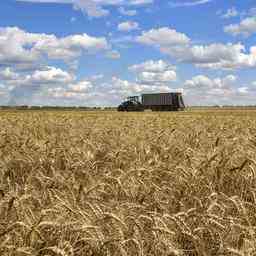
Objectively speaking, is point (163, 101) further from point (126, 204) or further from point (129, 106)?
point (126, 204)

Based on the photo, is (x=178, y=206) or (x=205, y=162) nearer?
(x=178, y=206)

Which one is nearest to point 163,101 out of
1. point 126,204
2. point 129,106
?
point 129,106

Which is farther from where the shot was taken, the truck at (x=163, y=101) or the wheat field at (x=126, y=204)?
the truck at (x=163, y=101)

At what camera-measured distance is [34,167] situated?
6.98m

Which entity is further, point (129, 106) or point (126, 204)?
point (129, 106)

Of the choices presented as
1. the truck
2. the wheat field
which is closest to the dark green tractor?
the truck

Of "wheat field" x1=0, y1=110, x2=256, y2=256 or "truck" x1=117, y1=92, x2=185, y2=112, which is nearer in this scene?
"wheat field" x1=0, y1=110, x2=256, y2=256

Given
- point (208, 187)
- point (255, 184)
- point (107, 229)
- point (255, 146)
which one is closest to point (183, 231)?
point (107, 229)

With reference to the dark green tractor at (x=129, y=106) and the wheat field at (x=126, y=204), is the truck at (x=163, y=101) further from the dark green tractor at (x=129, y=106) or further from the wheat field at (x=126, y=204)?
the wheat field at (x=126, y=204)

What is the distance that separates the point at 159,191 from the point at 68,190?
97 cm

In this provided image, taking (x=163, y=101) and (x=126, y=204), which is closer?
(x=126, y=204)

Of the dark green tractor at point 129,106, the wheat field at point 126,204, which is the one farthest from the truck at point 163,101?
the wheat field at point 126,204

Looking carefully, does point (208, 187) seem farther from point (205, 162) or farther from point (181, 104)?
point (181, 104)

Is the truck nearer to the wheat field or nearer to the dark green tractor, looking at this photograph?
the dark green tractor
